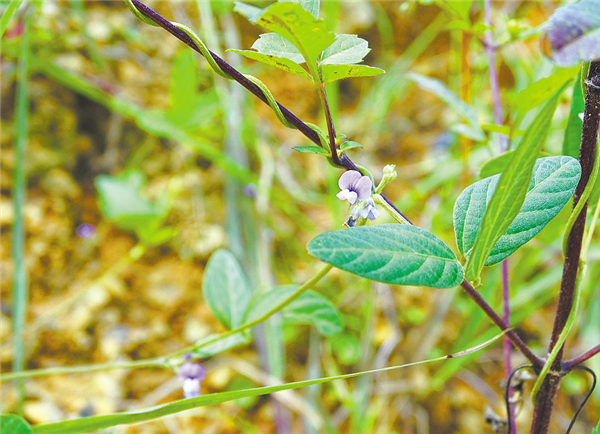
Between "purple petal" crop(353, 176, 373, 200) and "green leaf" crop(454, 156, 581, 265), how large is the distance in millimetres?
58

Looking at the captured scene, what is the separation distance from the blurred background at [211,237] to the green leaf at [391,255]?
1.34ft

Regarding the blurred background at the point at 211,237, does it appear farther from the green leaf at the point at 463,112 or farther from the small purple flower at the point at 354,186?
the small purple flower at the point at 354,186

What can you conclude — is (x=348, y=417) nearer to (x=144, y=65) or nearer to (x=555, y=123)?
(x=555, y=123)

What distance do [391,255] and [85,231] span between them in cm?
77

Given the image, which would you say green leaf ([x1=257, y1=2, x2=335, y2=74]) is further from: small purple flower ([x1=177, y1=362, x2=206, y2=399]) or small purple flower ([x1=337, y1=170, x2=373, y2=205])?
small purple flower ([x1=177, y1=362, x2=206, y2=399])

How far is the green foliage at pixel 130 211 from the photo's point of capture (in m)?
0.78

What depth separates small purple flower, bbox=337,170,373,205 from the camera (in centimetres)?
24

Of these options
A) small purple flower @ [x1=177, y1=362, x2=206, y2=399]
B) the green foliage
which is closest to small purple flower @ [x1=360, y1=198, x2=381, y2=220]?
small purple flower @ [x1=177, y1=362, x2=206, y2=399]

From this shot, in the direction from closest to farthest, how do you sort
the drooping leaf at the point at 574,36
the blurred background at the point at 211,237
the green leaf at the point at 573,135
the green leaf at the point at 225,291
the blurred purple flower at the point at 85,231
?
the drooping leaf at the point at 574,36 < the green leaf at the point at 573,135 < the green leaf at the point at 225,291 < the blurred background at the point at 211,237 < the blurred purple flower at the point at 85,231

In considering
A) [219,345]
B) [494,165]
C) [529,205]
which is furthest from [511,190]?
[219,345]

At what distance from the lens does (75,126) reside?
888 mm

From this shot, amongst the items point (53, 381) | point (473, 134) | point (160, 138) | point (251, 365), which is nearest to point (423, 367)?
point (251, 365)

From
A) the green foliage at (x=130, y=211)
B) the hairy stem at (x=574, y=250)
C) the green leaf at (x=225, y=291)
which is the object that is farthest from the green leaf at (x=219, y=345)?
the green foliage at (x=130, y=211)

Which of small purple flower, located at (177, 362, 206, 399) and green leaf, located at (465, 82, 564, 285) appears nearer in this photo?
green leaf, located at (465, 82, 564, 285)
